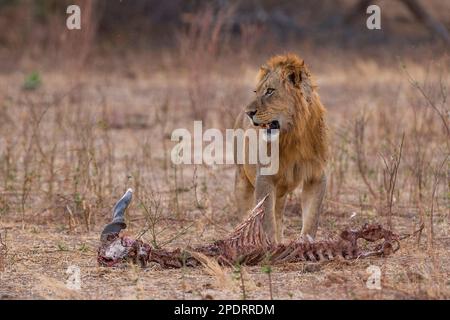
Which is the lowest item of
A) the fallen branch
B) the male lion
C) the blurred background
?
the fallen branch

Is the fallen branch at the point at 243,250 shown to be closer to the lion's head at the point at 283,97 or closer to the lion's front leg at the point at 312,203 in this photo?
the lion's front leg at the point at 312,203

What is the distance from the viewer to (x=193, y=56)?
36.1ft

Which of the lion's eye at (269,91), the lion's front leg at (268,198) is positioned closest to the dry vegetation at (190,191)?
the lion's front leg at (268,198)

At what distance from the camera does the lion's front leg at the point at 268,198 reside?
5.80 m

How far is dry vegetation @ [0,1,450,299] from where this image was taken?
195 inches

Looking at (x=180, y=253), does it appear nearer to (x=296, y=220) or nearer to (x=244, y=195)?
(x=244, y=195)

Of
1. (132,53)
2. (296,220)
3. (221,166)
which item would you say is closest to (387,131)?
(221,166)

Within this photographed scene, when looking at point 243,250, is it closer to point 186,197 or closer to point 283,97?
point 283,97

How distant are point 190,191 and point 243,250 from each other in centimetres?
247

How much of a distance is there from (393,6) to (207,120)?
9.72m

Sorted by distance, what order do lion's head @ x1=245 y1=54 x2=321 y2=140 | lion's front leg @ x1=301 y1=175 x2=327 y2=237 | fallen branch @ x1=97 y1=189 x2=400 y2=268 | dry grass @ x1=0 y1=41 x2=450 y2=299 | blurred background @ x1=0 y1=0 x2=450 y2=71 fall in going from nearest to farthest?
dry grass @ x1=0 y1=41 x2=450 y2=299, fallen branch @ x1=97 y1=189 x2=400 y2=268, lion's head @ x1=245 y1=54 x2=321 y2=140, lion's front leg @ x1=301 y1=175 x2=327 y2=237, blurred background @ x1=0 y1=0 x2=450 y2=71

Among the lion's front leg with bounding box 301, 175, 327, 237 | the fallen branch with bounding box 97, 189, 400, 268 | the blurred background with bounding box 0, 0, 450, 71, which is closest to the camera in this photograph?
the fallen branch with bounding box 97, 189, 400, 268

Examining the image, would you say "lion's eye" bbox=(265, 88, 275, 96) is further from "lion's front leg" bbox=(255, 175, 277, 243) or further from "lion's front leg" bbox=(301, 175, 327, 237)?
"lion's front leg" bbox=(301, 175, 327, 237)

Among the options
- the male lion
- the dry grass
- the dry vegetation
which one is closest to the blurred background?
the dry vegetation
